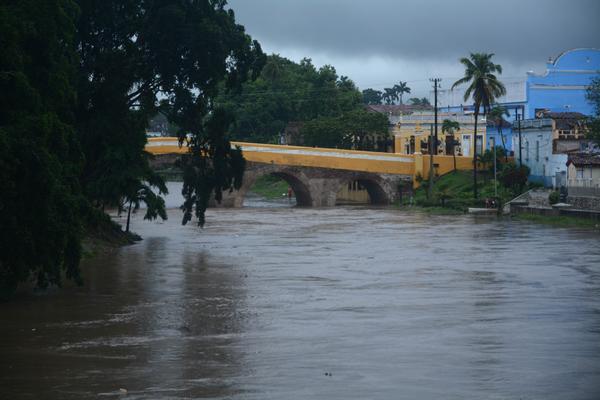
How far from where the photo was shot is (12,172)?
22891 millimetres

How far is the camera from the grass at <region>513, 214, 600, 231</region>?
53.5 m

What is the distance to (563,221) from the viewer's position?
55938 mm

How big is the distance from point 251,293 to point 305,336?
7.10 m

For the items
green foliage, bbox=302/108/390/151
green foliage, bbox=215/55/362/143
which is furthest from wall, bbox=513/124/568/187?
green foliage, bbox=215/55/362/143

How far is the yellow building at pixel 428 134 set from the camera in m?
89.5

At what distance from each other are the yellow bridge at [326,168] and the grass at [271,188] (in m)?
18.1

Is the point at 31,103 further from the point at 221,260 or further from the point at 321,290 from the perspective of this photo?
the point at 221,260

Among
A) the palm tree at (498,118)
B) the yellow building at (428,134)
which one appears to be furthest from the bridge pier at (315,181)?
the palm tree at (498,118)

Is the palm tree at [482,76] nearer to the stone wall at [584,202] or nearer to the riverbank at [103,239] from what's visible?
the stone wall at [584,202]

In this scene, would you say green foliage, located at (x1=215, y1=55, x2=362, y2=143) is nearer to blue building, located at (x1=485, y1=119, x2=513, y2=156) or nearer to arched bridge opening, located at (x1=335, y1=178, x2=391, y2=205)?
arched bridge opening, located at (x1=335, y1=178, x2=391, y2=205)

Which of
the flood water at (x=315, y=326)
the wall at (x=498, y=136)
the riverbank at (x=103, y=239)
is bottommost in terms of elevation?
the flood water at (x=315, y=326)

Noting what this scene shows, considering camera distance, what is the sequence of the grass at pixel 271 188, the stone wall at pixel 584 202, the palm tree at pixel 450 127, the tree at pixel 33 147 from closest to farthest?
the tree at pixel 33 147 < the stone wall at pixel 584 202 < the palm tree at pixel 450 127 < the grass at pixel 271 188

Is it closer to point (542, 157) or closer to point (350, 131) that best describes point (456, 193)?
Answer: point (542, 157)

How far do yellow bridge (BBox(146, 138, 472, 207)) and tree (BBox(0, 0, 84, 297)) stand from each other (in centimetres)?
5182
